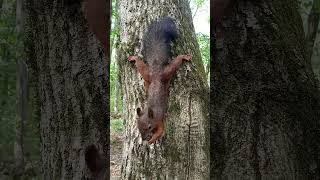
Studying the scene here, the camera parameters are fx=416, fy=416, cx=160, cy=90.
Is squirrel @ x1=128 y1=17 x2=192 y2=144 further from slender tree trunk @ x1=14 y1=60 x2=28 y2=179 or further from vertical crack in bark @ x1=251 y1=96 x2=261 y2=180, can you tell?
slender tree trunk @ x1=14 y1=60 x2=28 y2=179

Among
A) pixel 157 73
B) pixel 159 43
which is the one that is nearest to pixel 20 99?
pixel 159 43

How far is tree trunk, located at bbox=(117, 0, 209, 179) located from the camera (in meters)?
2.87

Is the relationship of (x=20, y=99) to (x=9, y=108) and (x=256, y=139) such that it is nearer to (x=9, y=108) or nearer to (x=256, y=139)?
(x=9, y=108)

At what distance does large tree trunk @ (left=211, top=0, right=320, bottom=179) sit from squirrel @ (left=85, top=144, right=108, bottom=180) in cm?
27

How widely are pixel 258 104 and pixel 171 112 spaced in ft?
6.61

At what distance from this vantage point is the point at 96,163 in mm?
1016

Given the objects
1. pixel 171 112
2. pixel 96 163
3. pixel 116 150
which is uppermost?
pixel 171 112

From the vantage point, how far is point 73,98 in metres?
1.08

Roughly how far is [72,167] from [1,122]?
7.42m

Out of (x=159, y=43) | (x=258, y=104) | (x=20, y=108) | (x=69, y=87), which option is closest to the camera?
(x=258, y=104)

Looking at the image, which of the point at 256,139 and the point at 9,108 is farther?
the point at 9,108

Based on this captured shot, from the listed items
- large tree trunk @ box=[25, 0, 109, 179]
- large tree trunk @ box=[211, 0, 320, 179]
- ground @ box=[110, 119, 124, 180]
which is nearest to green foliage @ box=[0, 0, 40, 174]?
ground @ box=[110, 119, 124, 180]

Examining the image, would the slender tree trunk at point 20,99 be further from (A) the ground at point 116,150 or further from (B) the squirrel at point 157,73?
(B) the squirrel at point 157,73

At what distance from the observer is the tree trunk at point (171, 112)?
2867 millimetres
